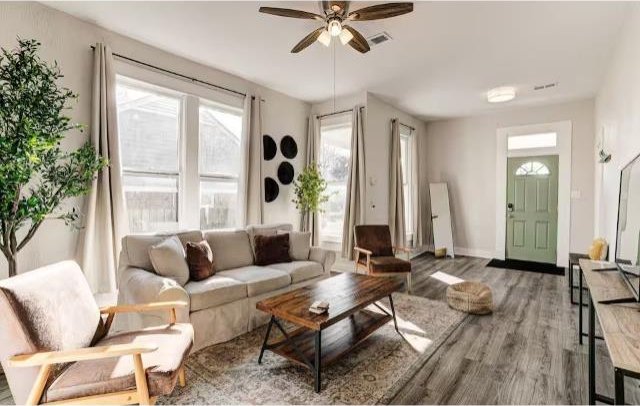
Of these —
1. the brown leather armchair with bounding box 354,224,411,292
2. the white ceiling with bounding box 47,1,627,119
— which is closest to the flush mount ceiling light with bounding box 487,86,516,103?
the white ceiling with bounding box 47,1,627,119

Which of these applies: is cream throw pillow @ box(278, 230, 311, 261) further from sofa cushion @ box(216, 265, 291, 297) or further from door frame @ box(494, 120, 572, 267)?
door frame @ box(494, 120, 572, 267)

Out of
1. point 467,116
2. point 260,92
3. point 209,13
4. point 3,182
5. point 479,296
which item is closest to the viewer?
point 3,182

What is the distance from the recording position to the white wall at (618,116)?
226 centimetres

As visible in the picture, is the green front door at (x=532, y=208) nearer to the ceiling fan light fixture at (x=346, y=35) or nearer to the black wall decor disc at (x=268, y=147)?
the black wall decor disc at (x=268, y=147)

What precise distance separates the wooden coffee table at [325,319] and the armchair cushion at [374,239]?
134 cm

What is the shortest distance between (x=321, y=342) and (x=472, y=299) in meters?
1.78

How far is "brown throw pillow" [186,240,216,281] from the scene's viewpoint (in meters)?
2.73

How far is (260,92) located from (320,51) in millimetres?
1345

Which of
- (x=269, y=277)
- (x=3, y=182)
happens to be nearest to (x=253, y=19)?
(x=3, y=182)

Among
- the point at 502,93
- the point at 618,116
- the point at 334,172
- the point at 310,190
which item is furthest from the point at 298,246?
the point at 502,93

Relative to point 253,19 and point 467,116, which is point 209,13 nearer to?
point 253,19

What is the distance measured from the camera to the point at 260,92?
14.2ft

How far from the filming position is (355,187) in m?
4.62

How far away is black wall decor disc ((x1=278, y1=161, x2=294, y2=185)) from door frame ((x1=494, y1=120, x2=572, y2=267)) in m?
3.83
